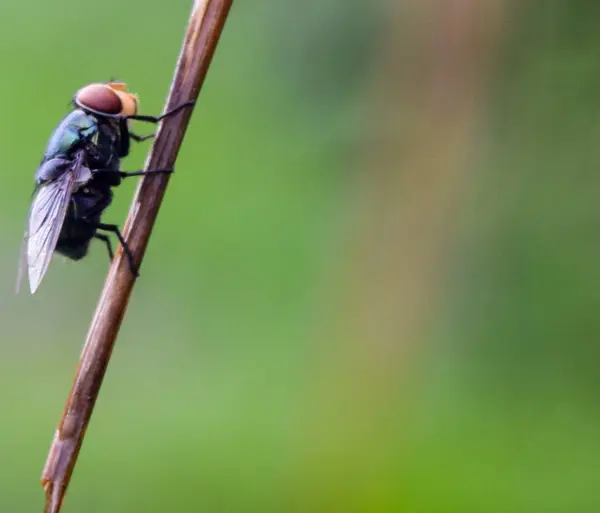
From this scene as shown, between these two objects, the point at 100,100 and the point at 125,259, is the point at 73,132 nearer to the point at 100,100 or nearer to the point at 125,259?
the point at 100,100

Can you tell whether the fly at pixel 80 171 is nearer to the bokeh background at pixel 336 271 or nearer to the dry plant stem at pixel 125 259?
the dry plant stem at pixel 125 259

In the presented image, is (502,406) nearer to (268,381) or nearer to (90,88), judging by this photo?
(268,381)

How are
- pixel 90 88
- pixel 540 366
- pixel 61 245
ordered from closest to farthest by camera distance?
pixel 90 88, pixel 61 245, pixel 540 366

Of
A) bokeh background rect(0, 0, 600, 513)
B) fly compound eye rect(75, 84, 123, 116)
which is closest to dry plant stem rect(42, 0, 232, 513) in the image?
fly compound eye rect(75, 84, 123, 116)

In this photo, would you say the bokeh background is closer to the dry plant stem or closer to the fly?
the fly

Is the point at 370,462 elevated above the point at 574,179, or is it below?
below

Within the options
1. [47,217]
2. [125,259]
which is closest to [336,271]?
[47,217]

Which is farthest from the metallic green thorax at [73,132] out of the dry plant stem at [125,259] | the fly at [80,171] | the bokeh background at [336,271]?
the bokeh background at [336,271]

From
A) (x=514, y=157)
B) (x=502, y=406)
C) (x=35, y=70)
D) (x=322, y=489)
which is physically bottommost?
(x=322, y=489)

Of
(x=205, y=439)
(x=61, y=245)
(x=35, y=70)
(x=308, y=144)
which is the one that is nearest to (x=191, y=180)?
(x=308, y=144)
